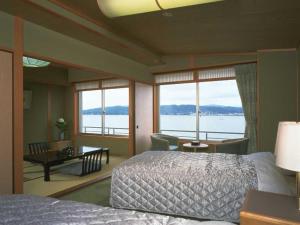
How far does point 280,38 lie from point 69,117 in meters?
6.28

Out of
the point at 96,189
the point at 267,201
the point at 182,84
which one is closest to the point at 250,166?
the point at 267,201

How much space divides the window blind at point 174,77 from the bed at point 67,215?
4689 mm

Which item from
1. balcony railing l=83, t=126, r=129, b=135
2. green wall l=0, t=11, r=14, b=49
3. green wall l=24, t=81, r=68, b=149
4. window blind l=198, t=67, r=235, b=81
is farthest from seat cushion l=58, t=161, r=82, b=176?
window blind l=198, t=67, r=235, b=81

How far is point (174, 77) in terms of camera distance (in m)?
5.87

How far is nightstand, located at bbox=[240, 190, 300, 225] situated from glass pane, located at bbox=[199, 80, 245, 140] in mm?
4181

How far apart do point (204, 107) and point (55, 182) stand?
376 cm

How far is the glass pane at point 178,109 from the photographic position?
231 inches

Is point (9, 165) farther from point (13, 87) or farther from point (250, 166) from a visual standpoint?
point (250, 166)

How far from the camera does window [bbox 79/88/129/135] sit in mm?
6848

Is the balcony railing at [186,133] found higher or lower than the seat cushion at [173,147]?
higher

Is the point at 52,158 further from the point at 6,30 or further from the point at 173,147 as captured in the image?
the point at 173,147

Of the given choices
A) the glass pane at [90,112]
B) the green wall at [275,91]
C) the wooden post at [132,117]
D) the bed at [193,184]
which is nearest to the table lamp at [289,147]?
the bed at [193,184]

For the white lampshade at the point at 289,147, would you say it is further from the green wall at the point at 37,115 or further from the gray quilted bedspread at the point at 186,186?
the green wall at the point at 37,115

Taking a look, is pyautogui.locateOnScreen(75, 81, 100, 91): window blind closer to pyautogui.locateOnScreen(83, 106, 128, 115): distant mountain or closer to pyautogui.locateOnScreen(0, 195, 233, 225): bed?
pyautogui.locateOnScreen(83, 106, 128, 115): distant mountain
